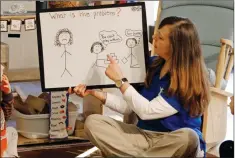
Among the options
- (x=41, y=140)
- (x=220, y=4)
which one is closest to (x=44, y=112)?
(x=41, y=140)

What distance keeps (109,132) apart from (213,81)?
33.3 inches

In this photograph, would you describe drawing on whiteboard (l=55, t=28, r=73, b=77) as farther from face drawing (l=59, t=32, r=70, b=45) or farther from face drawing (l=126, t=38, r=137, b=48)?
face drawing (l=126, t=38, r=137, b=48)

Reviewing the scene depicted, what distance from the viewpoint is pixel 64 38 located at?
2.05 metres

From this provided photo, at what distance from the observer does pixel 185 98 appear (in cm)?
188

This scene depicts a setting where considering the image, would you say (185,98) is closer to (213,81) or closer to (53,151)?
(213,81)

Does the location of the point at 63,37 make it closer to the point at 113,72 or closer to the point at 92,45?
the point at 92,45

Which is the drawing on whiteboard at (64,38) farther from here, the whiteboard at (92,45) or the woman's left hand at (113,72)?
the woman's left hand at (113,72)

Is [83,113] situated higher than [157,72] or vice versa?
[157,72]

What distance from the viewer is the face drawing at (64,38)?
6.70 feet

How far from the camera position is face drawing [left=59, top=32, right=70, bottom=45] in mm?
2043

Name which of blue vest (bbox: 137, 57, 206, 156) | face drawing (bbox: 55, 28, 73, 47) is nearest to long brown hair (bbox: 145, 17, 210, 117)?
blue vest (bbox: 137, 57, 206, 156)

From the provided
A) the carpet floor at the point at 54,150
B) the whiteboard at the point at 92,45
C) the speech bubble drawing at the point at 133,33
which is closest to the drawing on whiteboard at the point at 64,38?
the whiteboard at the point at 92,45

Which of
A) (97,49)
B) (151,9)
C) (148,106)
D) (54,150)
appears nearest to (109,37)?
(97,49)

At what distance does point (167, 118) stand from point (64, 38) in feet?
2.02
